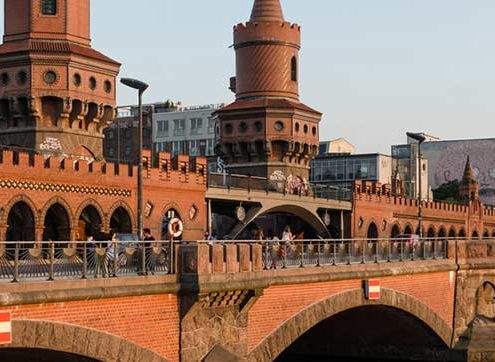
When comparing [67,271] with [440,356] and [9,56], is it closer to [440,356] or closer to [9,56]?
[440,356]

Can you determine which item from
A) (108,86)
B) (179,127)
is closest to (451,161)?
(179,127)

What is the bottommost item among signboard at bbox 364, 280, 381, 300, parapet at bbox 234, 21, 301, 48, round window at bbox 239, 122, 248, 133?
signboard at bbox 364, 280, 381, 300

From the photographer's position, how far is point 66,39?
183ft

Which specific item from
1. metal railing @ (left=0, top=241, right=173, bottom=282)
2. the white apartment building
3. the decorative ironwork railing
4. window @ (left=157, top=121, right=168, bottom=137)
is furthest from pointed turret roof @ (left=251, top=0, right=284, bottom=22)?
window @ (left=157, top=121, right=168, bottom=137)

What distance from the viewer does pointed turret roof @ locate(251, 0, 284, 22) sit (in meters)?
75.1

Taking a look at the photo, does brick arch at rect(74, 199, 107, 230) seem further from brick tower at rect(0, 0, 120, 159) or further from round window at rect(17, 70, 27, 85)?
round window at rect(17, 70, 27, 85)

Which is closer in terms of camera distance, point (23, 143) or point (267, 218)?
point (23, 143)

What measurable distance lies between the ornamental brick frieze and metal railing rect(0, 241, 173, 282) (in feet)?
67.6

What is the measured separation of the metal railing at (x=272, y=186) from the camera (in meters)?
61.8

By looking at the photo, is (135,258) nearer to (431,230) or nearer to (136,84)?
(136,84)

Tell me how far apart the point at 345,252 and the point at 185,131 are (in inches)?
4179

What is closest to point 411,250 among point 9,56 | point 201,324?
point 201,324

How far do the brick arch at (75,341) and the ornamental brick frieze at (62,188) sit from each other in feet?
75.8

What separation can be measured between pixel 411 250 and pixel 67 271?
24.5 meters
